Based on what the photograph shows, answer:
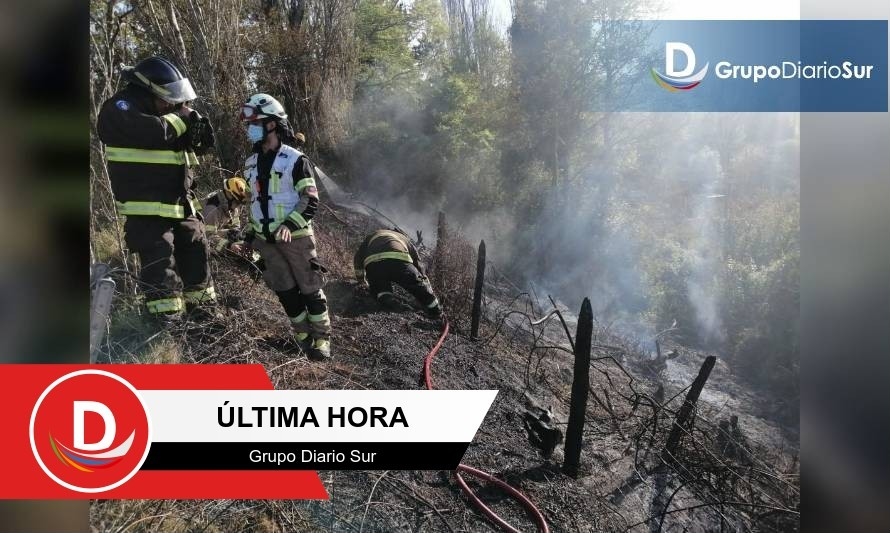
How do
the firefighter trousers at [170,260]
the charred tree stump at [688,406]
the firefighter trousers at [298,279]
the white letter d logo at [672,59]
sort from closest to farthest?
the white letter d logo at [672,59]
the charred tree stump at [688,406]
the firefighter trousers at [170,260]
the firefighter trousers at [298,279]

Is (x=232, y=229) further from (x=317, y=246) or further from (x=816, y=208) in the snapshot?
(x=816, y=208)

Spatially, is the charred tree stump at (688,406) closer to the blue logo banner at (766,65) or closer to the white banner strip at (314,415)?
the white banner strip at (314,415)

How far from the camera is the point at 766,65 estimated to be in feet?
8.34

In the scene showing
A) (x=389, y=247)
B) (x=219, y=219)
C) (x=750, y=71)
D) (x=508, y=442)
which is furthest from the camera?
Answer: (x=219, y=219)

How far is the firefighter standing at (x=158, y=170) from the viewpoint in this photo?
106 inches

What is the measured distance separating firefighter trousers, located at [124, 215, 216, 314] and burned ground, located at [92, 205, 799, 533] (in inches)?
6.8

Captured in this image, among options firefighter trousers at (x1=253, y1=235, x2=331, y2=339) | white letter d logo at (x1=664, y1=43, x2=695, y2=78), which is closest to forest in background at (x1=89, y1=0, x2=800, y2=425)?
white letter d logo at (x1=664, y1=43, x2=695, y2=78)

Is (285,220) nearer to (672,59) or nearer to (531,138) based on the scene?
(531,138)

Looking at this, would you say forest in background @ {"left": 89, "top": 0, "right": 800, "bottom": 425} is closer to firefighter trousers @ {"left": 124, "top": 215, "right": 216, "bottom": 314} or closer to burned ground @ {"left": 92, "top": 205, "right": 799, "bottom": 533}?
firefighter trousers @ {"left": 124, "top": 215, "right": 216, "bottom": 314}

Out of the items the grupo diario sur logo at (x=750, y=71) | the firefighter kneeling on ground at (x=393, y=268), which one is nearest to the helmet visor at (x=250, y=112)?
the firefighter kneeling on ground at (x=393, y=268)

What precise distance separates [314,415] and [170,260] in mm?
1390

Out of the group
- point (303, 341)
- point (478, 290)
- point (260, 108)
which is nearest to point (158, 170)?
point (260, 108)

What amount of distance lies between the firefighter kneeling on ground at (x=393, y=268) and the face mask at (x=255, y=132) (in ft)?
2.98

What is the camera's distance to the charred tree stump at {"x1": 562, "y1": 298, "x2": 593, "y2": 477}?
267cm
